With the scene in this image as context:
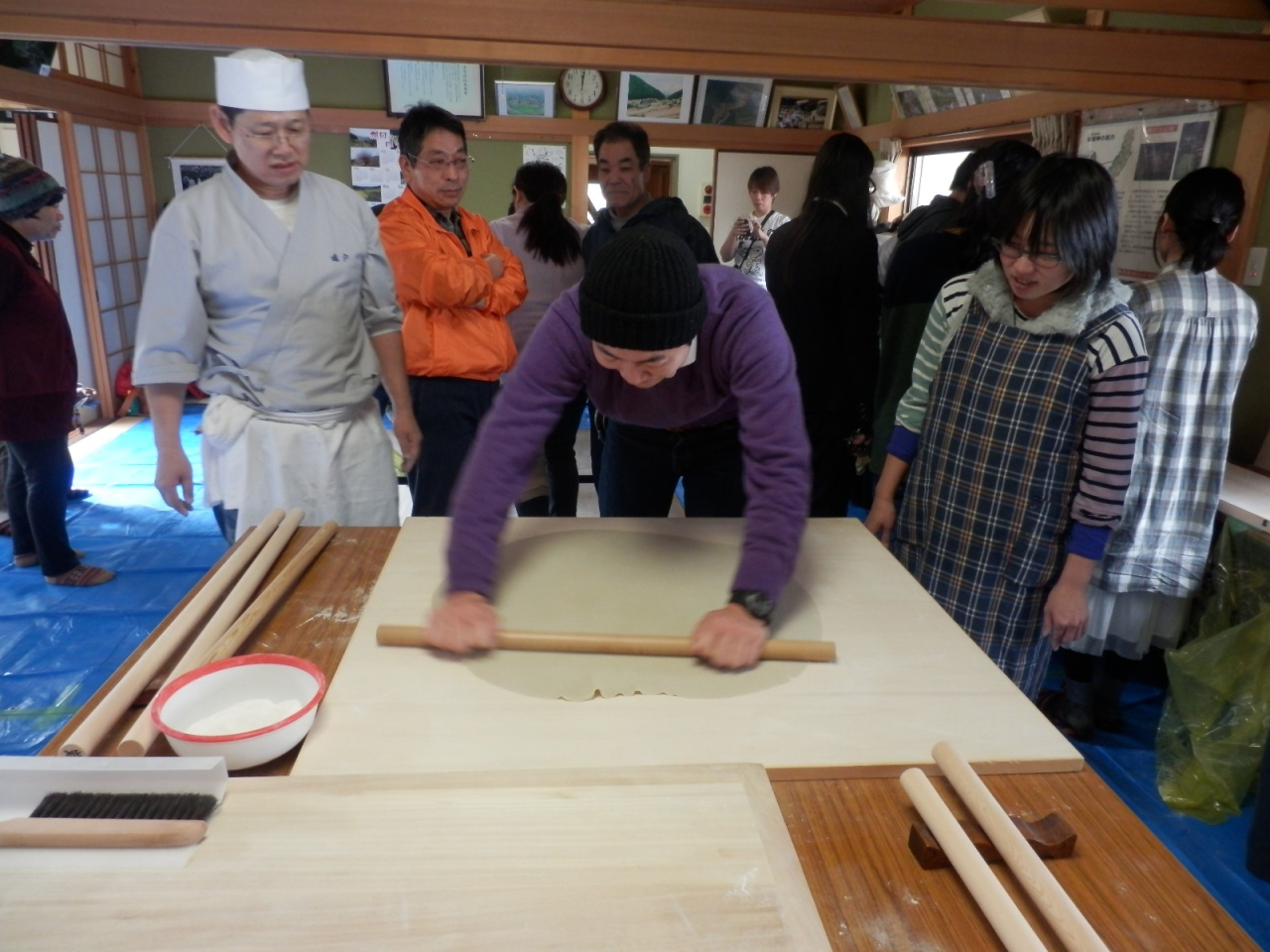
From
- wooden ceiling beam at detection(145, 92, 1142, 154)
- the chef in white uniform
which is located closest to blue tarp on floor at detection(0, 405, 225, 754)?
the chef in white uniform

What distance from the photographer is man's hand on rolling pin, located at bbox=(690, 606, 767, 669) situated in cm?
97

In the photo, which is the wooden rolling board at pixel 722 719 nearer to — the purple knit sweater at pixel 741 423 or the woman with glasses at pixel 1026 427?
the purple knit sweater at pixel 741 423

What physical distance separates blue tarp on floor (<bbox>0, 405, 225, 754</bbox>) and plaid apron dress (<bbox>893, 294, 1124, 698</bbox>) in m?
1.91

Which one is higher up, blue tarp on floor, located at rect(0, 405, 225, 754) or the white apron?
the white apron

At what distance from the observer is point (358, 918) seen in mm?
600

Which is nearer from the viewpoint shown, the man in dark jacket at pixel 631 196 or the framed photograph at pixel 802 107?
the man in dark jacket at pixel 631 196

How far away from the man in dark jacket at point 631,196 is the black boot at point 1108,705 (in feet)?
4.56

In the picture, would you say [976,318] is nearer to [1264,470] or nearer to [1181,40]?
[1181,40]

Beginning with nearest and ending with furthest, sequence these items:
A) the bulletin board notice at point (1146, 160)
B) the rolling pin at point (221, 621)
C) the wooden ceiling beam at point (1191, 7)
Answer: the rolling pin at point (221, 621) < the wooden ceiling beam at point (1191, 7) < the bulletin board notice at point (1146, 160)

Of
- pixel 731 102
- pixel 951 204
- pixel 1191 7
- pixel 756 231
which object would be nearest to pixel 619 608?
pixel 951 204

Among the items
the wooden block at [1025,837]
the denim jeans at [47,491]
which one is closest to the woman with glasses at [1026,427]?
the wooden block at [1025,837]

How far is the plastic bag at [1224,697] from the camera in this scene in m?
1.69

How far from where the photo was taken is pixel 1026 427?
1329 mm

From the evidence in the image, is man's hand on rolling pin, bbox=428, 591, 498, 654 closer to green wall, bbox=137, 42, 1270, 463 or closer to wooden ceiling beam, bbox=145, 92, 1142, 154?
wooden ceiling beam, bbox=145, 92, 1142, 154
